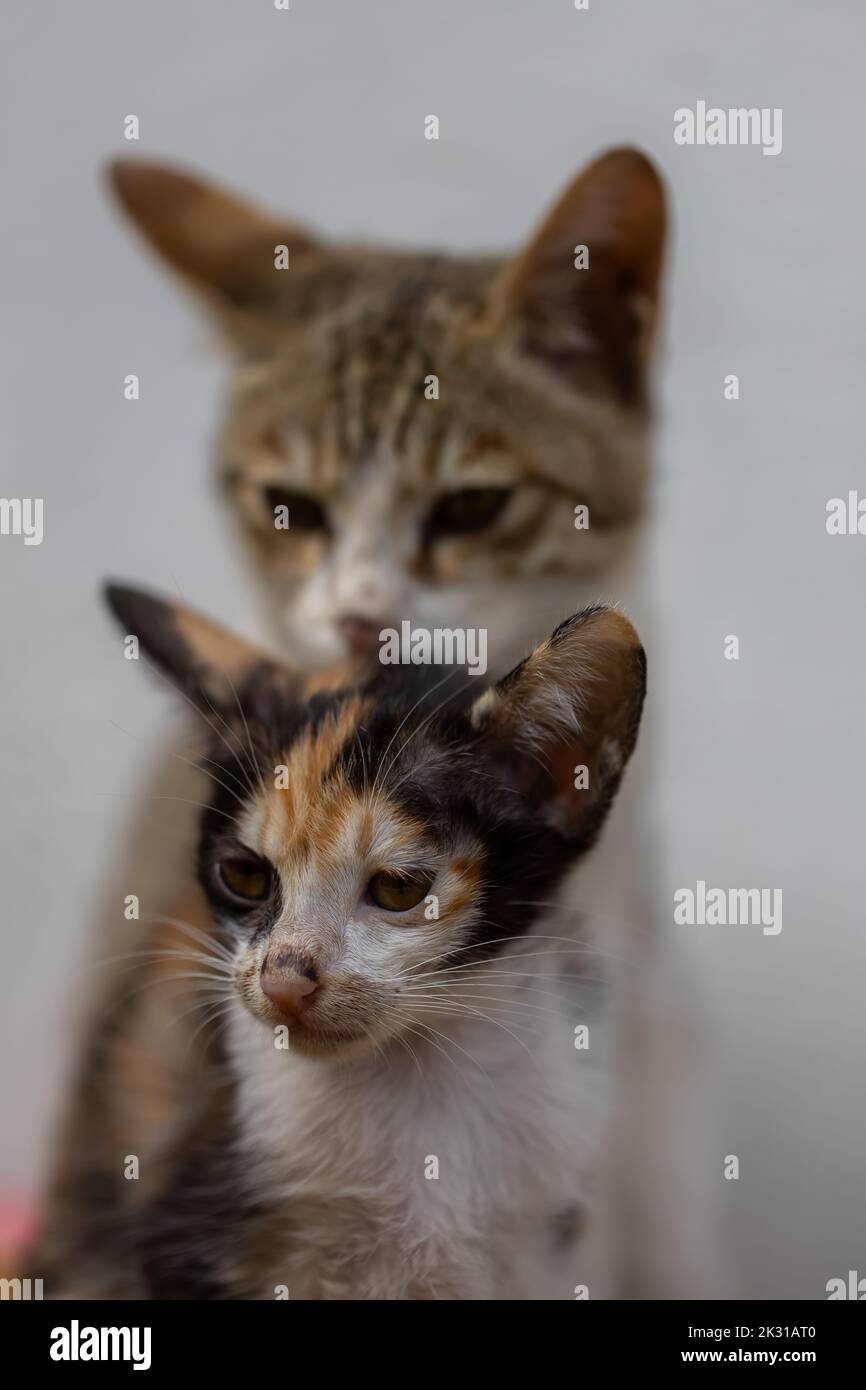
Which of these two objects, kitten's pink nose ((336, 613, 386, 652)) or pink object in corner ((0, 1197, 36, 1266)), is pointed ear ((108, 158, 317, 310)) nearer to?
kitten's pink nose ((336, 613, 386, 652))

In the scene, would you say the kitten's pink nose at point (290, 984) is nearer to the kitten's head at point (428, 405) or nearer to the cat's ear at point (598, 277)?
the kitten's head at point (428, 405)

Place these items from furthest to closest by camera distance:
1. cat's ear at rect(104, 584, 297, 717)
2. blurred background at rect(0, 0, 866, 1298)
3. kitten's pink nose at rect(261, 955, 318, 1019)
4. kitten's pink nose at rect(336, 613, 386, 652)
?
blurred background at rect(0, 0, 866, 1298)
kitten's pink nose at rect(336, 613, 386, 652)
cat's ear at rect(104, 584, 297, 717)
kitten's pink nose at rect(261, 955, 318, 1019)

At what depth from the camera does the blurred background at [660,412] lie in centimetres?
102

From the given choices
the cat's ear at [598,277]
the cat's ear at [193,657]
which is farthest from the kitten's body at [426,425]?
the cat's ear at [193,657]

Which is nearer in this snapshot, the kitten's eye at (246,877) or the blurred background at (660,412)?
the kitten's eye at (246,877)

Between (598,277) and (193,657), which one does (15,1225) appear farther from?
(598,277)

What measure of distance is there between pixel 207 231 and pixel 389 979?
656 mm

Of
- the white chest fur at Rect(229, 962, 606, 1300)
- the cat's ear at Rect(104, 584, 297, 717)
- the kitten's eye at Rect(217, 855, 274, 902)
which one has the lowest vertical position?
the white chest fur at Rect(229, 962, 606, 1300)

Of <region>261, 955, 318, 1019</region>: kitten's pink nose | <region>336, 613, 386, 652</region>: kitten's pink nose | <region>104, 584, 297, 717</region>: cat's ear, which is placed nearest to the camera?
<region>261, 955, 318, 1019</region>: kitten's pink nose

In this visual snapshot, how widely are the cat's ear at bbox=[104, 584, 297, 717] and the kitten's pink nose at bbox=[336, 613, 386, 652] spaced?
9cm

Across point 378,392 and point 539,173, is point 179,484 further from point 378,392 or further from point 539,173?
point 539,173

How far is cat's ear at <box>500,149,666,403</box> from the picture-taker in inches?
35.3

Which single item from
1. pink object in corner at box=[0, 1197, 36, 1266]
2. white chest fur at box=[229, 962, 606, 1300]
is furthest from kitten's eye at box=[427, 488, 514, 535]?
pink object in corner at box=[0, 1197, 36, 1266]

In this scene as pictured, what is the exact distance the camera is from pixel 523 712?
72 cm
